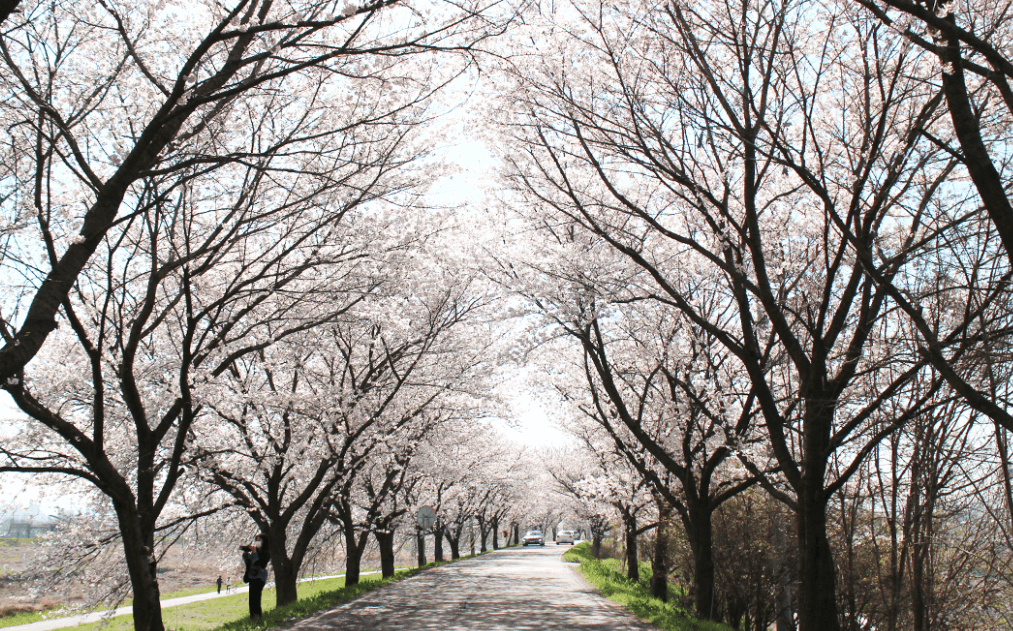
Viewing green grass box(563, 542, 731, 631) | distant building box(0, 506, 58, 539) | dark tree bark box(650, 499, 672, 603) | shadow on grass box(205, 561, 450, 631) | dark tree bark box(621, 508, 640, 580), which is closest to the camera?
green grass box(563, 542, 731, 631)

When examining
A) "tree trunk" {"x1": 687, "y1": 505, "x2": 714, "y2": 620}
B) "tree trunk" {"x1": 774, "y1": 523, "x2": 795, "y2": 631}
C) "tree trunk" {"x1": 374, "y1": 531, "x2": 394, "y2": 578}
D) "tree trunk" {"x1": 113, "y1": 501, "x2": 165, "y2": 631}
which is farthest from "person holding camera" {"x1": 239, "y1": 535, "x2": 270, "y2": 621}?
"tree trunk" {"x1": 374, "y1": 531, "x2": 394, "y2": 578}

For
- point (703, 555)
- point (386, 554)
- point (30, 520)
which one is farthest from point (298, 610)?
point (386, 554)

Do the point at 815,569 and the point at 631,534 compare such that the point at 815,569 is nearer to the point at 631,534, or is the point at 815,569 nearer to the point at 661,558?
the point at 661,558

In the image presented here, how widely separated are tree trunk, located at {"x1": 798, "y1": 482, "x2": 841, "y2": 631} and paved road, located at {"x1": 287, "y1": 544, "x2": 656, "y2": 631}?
4575 mm

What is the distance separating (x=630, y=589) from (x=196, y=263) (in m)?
14.0

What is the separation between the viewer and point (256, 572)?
45.1 feet

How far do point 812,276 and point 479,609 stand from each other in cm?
992

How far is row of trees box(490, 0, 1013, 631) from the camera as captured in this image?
15.1 feet

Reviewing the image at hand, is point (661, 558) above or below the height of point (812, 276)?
below

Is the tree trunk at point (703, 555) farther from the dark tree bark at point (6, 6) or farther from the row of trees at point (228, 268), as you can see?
the dark tree bark at point (6, 6)

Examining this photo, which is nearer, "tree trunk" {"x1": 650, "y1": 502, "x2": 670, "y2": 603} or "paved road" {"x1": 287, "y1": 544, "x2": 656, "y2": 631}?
"paved road" {"x1": 287, "y1": 544, "x2": 656, "y2": 631}

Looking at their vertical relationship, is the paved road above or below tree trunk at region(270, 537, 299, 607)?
below

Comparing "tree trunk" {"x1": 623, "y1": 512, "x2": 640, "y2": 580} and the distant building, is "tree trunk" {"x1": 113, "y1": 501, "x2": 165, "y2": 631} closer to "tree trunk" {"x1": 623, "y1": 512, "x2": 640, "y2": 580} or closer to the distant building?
the distant building

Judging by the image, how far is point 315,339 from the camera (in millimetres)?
14305
